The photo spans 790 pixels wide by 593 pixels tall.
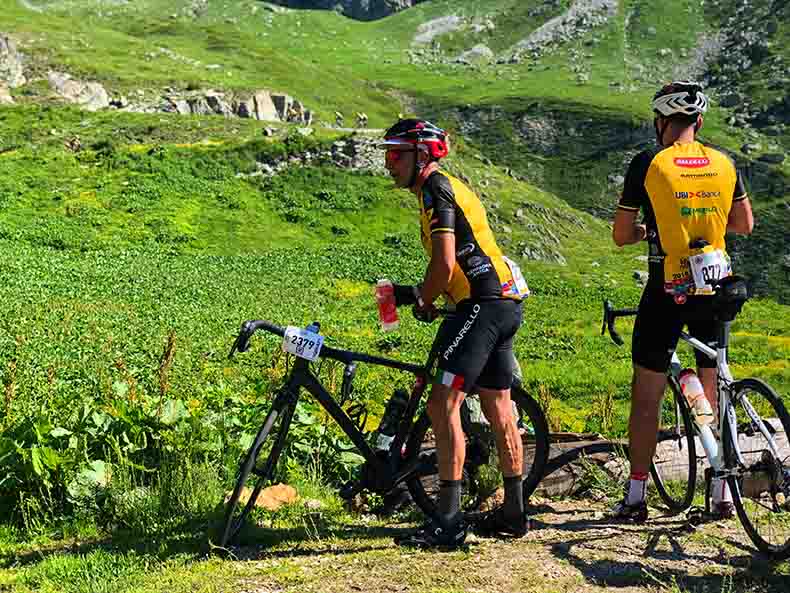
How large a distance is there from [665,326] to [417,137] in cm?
241

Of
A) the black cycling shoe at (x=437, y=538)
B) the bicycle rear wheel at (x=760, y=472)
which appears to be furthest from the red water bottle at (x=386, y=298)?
the bicycle rear wheel at (x=760, y=472)

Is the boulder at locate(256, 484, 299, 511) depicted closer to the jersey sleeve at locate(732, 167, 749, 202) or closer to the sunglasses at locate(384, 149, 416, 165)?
the sunglasses at locate(384, 149, 416, 165)

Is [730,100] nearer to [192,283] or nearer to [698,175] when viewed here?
[192,283]

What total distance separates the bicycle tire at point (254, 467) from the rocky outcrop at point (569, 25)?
183m

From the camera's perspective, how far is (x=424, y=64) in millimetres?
183625

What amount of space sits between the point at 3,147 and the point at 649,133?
9811 centimetres

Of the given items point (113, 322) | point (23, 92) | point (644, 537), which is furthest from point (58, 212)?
point (23, 92)

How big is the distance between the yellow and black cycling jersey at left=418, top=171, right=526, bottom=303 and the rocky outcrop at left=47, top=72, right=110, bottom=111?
5916 centimetres

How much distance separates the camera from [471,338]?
19.0ft

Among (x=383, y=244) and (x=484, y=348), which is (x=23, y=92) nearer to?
(x=383, y=244)

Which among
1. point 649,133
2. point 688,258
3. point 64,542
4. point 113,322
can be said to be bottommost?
point 113,322

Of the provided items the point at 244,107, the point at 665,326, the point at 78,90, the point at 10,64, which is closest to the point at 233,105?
the point at 244,107

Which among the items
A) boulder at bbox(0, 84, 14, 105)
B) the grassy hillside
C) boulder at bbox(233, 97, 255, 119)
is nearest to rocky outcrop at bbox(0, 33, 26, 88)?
the grassy hillside

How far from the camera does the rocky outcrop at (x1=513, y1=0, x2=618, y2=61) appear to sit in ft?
600
